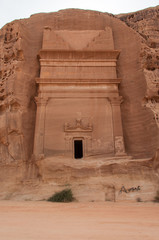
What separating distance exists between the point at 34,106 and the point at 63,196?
22.5ft

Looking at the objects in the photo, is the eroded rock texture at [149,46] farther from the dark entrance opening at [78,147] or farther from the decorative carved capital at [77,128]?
the dark entrance opening at [78,147]

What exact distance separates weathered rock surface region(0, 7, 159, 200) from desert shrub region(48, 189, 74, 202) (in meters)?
0.43

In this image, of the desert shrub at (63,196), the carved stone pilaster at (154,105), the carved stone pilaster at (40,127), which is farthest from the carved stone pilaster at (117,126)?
the carved stone pilaster at (40,127)

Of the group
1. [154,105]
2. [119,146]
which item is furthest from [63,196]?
[154,105]

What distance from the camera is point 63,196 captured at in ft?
29.3

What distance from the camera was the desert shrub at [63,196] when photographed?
8.79 m

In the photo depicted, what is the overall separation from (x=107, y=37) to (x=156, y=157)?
32.7 ft

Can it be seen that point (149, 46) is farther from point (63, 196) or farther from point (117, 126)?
point (63, 196)

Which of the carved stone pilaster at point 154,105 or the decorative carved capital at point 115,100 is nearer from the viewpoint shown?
the carved stone pilaster at point 154,105

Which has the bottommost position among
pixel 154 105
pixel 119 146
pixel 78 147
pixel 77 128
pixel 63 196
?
pixel 63 196

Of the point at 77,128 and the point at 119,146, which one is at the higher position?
the point at 77,128

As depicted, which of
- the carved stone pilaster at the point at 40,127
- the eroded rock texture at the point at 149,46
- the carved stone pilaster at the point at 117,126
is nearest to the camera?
the carved stone pilaster at the point at 40,127

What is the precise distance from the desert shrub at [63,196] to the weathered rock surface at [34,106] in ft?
1.41

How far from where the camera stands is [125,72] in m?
14.9
